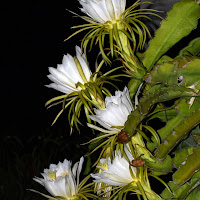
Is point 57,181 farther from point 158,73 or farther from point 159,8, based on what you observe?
point 159,8

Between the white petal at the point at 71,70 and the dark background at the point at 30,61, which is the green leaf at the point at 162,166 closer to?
the white petal at the point at 71,70

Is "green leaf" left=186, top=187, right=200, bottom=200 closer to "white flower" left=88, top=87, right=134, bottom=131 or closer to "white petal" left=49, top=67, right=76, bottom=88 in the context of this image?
A: "white flower" left=88, top=87, right=134, bottom=131

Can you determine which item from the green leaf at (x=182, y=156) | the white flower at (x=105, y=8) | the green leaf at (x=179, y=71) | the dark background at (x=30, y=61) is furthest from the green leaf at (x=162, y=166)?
the dark background at (x=30, y=61)

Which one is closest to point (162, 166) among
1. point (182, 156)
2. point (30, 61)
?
point (182, 156)

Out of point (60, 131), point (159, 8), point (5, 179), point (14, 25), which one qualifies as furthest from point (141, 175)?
point (14, 25)

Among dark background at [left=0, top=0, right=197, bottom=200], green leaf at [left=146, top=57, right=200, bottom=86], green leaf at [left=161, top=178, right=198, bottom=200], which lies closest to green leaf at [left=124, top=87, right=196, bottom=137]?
green leaf at [left=146, top=57, right=200, bottom=86]
